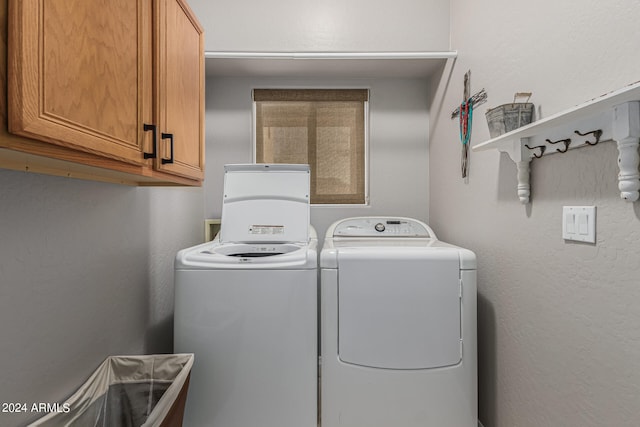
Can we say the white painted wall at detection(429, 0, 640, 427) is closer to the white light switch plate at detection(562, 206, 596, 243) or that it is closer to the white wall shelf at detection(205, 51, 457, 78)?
the white light switch plate at detection(562, 206, 596, 243)

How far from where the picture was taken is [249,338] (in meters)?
1.59

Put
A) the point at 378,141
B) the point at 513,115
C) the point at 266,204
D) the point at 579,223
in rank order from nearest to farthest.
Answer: the point at 579,223, the point at 513,115, the point at 266,204, the point at 378,141

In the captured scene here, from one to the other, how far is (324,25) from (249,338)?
205cm

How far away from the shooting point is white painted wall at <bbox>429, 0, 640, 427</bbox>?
3.22 feet

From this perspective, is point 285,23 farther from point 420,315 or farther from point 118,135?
point 420,315

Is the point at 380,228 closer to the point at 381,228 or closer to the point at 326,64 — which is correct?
the point at 381,228

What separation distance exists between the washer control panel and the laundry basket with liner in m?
0.98

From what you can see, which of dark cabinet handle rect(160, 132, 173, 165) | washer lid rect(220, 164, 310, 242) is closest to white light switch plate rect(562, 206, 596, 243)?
washer lid rect(220, 164, 310, 242)

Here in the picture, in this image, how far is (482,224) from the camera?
1.81 m

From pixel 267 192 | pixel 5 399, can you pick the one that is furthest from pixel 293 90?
pixel 5 399

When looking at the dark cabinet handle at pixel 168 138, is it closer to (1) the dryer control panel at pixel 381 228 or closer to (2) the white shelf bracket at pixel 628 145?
(1) the dryer control panel at pixel 381 228

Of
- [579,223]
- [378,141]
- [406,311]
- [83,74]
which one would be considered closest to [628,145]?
[579,223]

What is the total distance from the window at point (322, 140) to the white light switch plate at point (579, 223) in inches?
62.5

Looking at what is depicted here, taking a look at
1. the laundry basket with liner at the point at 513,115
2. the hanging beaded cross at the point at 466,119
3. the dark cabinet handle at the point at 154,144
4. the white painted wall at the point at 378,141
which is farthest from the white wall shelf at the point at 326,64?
the dark cabinet handle at the point at 154,144
